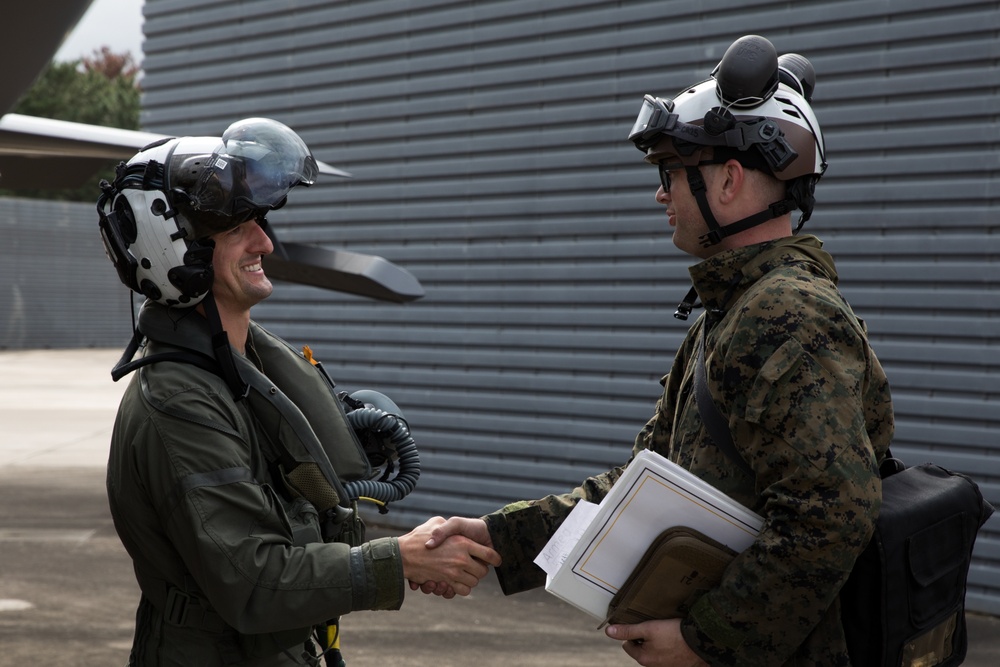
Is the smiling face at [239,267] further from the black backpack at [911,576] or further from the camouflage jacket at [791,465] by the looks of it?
Answer: the black backpack at [911,576]

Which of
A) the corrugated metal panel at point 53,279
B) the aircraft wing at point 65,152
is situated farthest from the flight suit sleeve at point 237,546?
the corrugated metal panel at point 53,279

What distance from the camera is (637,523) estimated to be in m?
2.19

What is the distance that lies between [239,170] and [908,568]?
5.59 feet

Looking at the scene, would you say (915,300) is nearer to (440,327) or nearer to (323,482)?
(440,327)

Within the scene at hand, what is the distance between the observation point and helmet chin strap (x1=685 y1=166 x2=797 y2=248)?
2.39 m

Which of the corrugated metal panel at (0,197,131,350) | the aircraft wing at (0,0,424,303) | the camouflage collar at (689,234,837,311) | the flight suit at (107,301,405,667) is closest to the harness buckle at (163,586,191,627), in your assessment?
the flight suit at (107,301,405,667)

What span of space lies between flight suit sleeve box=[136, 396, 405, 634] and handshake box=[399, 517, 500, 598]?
0.18 m

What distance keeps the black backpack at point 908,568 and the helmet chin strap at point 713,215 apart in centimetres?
25

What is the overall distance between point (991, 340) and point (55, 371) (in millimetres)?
22785

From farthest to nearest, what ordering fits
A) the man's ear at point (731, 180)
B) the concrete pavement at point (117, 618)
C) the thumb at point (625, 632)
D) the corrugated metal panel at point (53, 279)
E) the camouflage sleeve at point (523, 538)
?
the corrugated metal panel at point (53, 279)
the concrete pavement at point (117, 618)
the camouflage sleeve at point (523, 538)
the man's ear at point (731, 180)
the thumb at point (625, 632)

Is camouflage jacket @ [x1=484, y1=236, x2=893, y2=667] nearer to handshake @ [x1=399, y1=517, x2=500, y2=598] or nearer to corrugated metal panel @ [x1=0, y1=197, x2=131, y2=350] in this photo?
handshake @ [x1=399, y1=517, x2=500, y2=598]

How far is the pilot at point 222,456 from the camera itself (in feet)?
7.58

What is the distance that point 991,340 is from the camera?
6.03 metres

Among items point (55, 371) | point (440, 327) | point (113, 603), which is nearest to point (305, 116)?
point (440, 327)
